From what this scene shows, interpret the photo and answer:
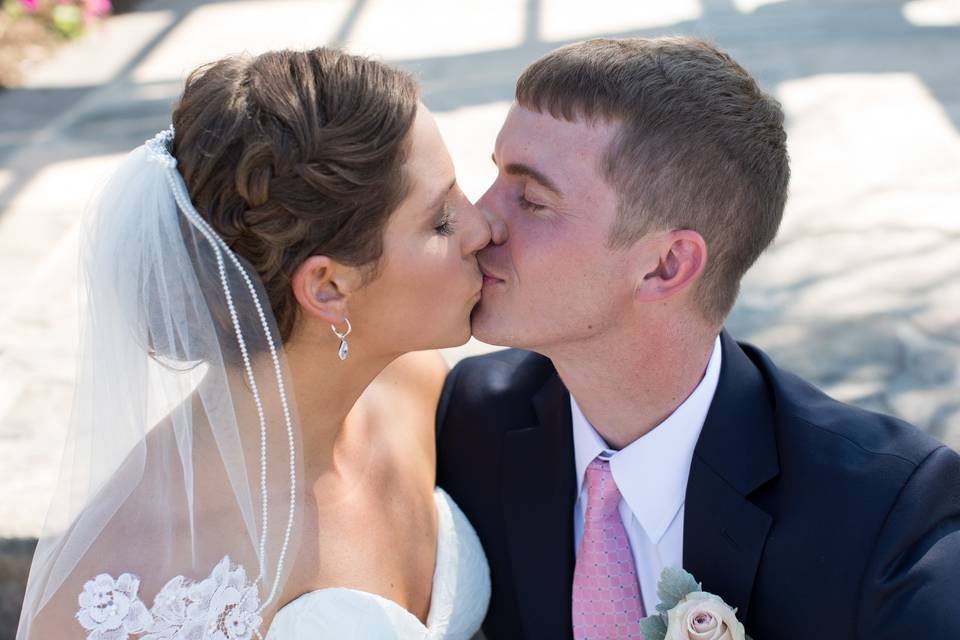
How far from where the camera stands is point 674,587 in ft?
7.18

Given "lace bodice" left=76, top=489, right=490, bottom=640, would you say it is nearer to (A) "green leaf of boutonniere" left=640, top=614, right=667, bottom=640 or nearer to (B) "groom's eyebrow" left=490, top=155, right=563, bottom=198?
(A) "green leaf of boutonniere" left=640, top=614, right=667, bottom=640

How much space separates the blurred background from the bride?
0.93 feet

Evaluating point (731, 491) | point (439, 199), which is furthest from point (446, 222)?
point (731, 491)

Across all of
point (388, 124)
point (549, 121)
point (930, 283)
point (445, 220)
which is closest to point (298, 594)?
point (445, 220)

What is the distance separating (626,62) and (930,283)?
7.79 feet

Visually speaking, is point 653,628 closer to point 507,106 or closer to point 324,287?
point 324,287

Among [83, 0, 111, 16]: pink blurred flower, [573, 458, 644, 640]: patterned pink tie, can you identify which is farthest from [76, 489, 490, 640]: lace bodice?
[83, 0, 111, 16]: pink blurred flower

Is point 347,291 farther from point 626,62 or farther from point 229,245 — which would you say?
point 626,62

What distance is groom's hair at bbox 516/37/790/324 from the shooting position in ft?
8.08

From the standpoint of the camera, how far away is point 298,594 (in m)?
2.40

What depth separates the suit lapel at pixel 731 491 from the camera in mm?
2324

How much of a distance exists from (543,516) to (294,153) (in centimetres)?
110

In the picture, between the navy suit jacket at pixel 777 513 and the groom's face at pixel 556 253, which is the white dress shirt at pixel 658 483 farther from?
the groom's face at pixel 556 253

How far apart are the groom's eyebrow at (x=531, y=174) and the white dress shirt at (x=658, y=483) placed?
1.85 feet
